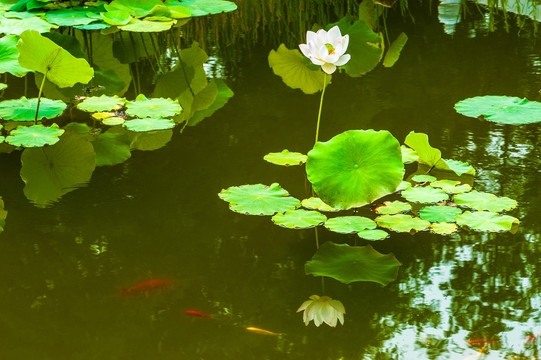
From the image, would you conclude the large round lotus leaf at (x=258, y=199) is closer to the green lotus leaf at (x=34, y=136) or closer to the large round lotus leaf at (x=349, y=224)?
the large round lotus leaf at (x=349, y=224)

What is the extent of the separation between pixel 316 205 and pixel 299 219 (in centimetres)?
9

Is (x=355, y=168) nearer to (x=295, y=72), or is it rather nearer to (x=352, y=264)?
(x=352, y=264)

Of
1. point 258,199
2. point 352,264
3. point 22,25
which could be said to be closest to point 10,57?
point 22,25

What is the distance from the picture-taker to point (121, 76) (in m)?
3.08

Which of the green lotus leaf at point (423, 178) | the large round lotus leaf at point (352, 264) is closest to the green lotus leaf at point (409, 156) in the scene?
the green lotus leaf at point (423, 178)

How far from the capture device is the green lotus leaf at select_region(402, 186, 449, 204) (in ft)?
5.91

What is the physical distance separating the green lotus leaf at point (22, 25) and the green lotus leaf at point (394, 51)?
5.06ft

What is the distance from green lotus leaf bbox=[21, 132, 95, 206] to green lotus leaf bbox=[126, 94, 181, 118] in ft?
0.73

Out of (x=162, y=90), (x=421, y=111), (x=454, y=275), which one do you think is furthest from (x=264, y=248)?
(x=162, y=90)

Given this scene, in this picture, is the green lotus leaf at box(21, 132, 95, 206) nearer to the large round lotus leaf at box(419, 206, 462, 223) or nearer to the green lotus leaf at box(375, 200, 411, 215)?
the green lotus leaf at box(375, 200, 411, 215)

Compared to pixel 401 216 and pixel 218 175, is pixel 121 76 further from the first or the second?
pixel 401 216

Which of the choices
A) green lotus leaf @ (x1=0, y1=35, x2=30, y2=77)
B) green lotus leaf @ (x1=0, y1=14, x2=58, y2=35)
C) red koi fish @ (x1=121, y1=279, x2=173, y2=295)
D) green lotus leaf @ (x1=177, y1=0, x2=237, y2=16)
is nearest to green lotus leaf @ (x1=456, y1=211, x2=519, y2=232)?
red koi fish @ (x1=121, y1=279, x2=173, y2=295)

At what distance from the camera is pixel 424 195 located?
1820mm

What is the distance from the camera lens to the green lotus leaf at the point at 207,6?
376 cm
